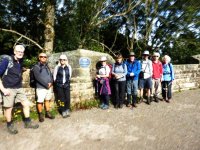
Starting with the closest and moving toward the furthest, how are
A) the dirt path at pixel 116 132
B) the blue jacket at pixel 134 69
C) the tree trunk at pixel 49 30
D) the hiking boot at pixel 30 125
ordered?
the dirt path at pixel 116 132, the hiking boot at pixel 30 125, the blue jacket at pixel 134 69, the tree trunk at pixel 49 30

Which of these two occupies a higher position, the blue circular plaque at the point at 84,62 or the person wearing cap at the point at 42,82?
the blue circular plaque at the point at 84,62

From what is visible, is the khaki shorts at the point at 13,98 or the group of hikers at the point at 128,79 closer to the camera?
the khaki shorts at the point at 13,98

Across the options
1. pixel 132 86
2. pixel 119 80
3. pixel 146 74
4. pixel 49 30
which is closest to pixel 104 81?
pixel 119 80

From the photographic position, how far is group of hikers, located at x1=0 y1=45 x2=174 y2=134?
6.63 m

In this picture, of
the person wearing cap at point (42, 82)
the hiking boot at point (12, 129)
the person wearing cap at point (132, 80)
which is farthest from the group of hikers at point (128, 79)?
the hiking boot at point (12, 129)

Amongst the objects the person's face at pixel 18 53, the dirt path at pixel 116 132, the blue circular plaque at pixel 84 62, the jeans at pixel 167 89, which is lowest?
the dirt path at pixel 116 132

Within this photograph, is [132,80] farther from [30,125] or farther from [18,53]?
[18,53]

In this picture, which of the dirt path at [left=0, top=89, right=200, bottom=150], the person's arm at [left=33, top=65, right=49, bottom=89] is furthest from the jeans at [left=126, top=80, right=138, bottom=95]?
the person's arm at [left=33, top=65, right=49, bottom=89]

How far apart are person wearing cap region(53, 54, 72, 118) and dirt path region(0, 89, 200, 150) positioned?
318 mm

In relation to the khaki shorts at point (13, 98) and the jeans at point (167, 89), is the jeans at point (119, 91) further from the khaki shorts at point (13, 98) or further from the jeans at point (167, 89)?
the khaki shorts at point (13, 98)

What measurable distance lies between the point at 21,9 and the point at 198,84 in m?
9.13

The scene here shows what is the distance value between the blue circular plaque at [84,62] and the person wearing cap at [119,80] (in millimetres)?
819

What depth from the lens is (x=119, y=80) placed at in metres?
8.95

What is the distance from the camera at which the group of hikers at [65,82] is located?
21.7 feet
